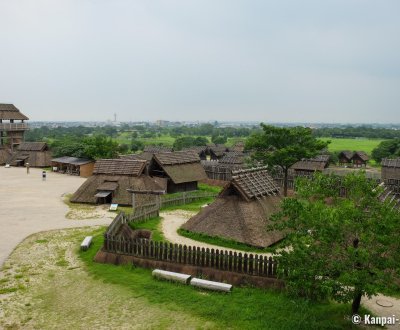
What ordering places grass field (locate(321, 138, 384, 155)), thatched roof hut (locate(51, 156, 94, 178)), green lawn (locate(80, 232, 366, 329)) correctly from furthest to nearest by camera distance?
1. grass field (locate(321, 138, 384, 155))
2. thatched roof hut (locate(51, 156, 94, 178))
3. green lawn (locate(80, 232, 366, 329))

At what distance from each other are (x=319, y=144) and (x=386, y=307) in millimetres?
20113

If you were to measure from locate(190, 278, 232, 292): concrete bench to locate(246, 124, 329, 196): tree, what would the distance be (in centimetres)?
1771

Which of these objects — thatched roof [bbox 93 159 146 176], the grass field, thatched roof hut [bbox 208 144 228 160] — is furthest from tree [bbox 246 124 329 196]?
the grass field

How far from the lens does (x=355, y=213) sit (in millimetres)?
10078

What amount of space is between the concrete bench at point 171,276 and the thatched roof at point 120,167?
55.1ft

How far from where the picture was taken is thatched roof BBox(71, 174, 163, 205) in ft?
97.5

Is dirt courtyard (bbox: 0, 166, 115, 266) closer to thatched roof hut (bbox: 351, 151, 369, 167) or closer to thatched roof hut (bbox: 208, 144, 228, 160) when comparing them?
thatched roof hut (bbox: 208, 144, 228, 160)

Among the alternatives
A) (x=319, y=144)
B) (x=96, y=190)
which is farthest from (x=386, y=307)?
(x=96, y=190)

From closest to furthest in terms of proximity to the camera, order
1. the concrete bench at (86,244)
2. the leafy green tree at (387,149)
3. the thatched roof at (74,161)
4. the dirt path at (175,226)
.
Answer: the concrete bench at (86,244) < the dirt path at (175,226) < the thatched roof at (74,161) < the leafy green tree at (387,149)

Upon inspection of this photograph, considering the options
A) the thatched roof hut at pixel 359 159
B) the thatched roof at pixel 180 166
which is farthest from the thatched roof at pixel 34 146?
the thatched roof hut at pixel 359 159

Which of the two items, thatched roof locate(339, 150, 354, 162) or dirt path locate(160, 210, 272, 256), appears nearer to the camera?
dirt path locate(160, 210, 272, 256)

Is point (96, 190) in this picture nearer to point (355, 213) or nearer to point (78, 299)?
point (78, 299)

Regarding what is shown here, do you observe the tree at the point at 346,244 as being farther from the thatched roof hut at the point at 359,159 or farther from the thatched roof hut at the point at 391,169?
the thatched roof hut at the point at 359,159

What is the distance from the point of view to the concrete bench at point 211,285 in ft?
43.4
